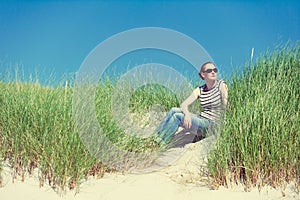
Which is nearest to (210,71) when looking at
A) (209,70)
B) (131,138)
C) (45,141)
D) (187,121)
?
(209,70)

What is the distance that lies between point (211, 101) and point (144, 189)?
66.7 inches

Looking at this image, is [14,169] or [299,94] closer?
[14,169]

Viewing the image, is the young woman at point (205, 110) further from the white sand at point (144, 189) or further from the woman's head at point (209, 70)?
the white sand at point (144, 189)

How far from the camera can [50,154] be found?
372cm

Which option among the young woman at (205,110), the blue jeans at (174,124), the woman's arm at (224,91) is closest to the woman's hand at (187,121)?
the young woman at (205,110)

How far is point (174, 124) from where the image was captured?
16.0 ft

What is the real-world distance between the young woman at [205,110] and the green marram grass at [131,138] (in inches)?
8.7

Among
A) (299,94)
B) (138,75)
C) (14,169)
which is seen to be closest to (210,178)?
(299,94)

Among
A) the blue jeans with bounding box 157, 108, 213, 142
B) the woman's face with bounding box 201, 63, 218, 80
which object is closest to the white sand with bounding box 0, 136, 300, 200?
the blue jeans with bounding box 157, 108, 213, 142

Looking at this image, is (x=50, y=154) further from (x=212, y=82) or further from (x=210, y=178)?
(x=212, y=82)

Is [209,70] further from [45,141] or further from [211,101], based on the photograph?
[45,141]

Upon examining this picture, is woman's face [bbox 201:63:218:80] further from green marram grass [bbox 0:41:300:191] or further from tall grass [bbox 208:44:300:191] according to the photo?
tall grass [bbox 208:44:300:191]

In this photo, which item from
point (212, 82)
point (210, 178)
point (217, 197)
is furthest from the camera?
point (212, 82)

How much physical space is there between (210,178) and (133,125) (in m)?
1.24
